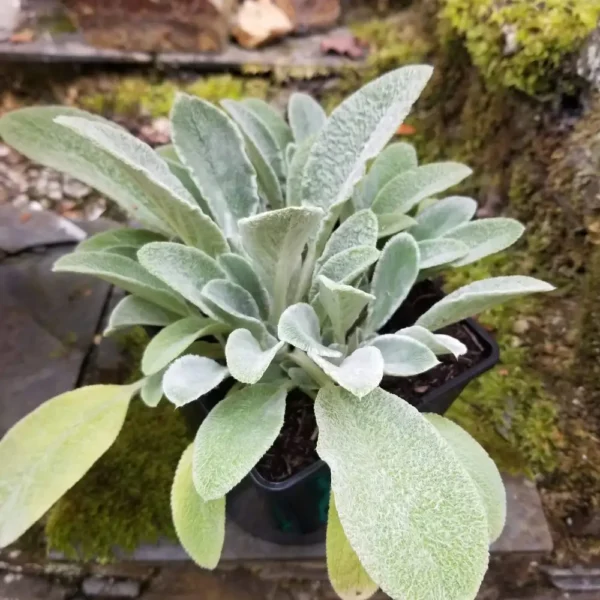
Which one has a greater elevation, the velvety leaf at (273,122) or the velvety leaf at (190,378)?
the velvety leaf at (273,122)

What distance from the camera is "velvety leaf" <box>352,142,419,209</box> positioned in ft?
2.90

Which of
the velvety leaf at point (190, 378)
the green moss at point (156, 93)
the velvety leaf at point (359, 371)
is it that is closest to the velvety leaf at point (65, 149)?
the velvety leaf at point (190, 378)

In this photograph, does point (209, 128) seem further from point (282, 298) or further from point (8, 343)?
point (8, 343)

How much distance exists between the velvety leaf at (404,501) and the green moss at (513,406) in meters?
0.42

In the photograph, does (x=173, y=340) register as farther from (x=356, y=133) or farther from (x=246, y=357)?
(x=356, y=133)

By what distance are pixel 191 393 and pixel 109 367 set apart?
20.5 inches

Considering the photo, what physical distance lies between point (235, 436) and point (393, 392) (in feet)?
0.78

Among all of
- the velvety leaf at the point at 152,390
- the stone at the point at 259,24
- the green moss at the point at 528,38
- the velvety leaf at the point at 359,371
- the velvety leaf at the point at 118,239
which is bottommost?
the velvety leaf at the point at 152,390

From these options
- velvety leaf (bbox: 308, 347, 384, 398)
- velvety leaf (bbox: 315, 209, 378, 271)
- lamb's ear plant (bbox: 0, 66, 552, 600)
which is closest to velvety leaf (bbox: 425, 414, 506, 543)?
lamb's ear plant (bbox: 0, 66, 552, 600)

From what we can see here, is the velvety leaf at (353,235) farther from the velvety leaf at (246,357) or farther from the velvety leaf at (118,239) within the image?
the velvety leaf at (118,239)

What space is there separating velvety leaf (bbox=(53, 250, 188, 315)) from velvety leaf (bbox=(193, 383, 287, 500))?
0.50ft

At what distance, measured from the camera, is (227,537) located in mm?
890

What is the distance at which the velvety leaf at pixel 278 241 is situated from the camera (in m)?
0.58

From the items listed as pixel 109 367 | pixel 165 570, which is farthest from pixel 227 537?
pixel 109 367
